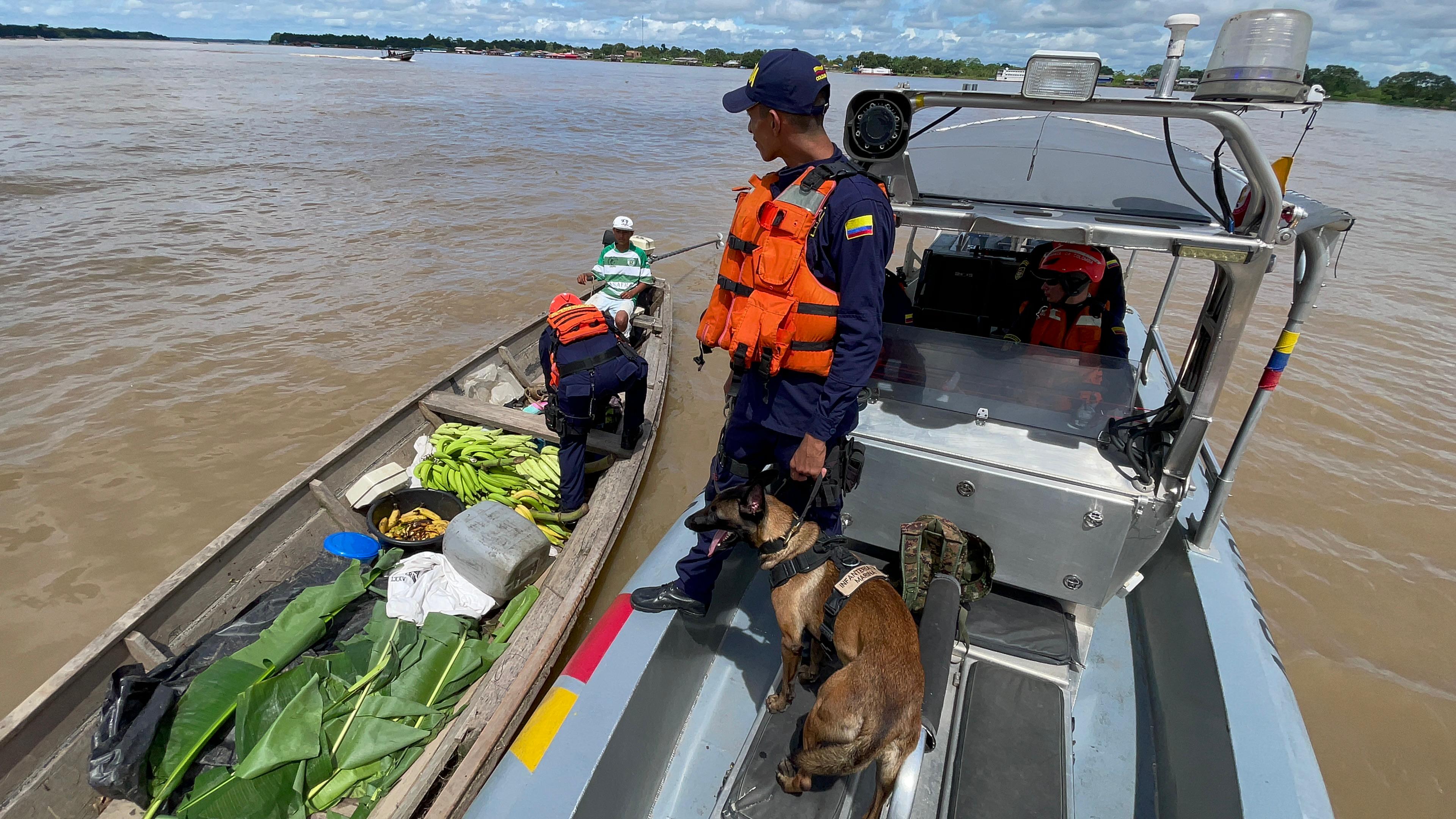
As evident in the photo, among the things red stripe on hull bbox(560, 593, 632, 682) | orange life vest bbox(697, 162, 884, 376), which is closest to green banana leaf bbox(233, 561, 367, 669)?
red stripe on hull bbox(560, 593, 632, 682)

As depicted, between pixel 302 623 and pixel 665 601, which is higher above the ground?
pixel 665 601

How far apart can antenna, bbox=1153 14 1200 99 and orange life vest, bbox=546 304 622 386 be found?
329cm

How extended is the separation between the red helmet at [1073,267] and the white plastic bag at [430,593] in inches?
147

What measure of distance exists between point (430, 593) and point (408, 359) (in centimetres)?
521

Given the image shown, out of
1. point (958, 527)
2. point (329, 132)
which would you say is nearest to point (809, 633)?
point (958, 527)

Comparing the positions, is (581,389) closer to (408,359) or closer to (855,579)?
(855,579)

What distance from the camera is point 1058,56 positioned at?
2.07m

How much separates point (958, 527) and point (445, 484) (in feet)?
11.7

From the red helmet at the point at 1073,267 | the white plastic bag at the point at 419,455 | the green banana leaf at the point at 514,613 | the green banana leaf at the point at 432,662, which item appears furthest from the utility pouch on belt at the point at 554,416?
the red helmet at the point at 1073,267

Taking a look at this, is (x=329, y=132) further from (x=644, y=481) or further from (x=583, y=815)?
(x=583, y=815)

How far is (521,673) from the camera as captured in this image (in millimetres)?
2994

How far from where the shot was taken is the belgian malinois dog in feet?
6.50

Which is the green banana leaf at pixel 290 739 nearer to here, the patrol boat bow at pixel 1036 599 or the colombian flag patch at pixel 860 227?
the patrol boat bow at pixel 1036 599

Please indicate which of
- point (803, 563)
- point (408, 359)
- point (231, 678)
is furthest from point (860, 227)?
point (408, 359)
